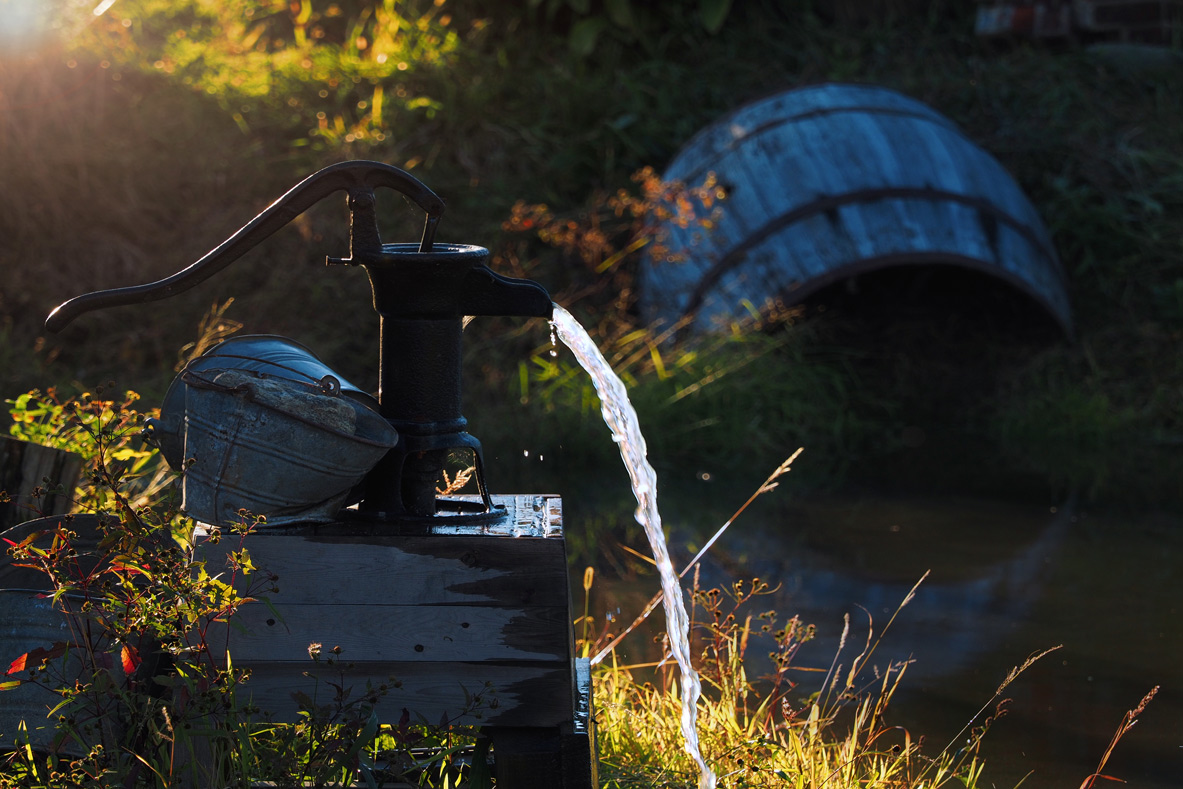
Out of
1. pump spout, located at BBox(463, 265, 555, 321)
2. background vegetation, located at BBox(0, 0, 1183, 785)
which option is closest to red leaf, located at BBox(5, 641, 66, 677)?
pump spout, located at BBox(463, 265, 555, 321)

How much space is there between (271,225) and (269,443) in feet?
1.10

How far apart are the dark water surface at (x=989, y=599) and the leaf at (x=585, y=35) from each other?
155 inches

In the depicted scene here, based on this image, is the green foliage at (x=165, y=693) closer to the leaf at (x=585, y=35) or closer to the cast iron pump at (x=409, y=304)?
the cast iron pump at (x=409, y=304)

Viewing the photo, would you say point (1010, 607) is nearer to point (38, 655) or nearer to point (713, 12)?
point (38, 655)

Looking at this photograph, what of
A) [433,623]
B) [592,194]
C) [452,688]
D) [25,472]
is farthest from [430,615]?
[592,194]

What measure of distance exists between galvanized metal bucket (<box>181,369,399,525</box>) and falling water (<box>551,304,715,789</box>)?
1.44ft

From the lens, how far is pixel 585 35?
7934 mm

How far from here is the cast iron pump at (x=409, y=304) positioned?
182cm

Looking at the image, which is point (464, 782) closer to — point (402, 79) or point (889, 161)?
point (889, 161)

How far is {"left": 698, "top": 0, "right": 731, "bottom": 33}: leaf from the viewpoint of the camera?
26.4ft

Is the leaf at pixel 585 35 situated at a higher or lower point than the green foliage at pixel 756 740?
higher

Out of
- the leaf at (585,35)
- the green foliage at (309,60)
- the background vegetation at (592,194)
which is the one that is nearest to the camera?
the background vegetation at (592,194)

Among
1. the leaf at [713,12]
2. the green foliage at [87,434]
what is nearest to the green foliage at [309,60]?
the leaf at [713,12]

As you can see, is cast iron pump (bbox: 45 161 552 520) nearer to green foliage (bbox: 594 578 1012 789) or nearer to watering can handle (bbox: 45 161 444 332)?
watering can handle (bbox: 45 161 444 332)
